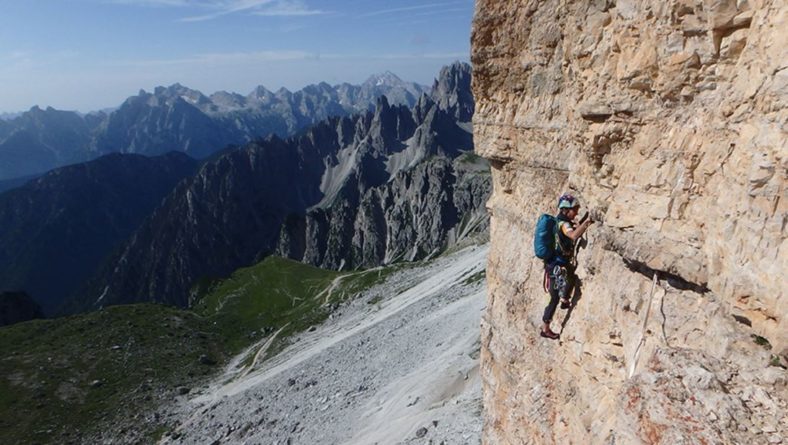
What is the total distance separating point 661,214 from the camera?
336 inches

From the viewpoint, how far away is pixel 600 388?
10.3 metres

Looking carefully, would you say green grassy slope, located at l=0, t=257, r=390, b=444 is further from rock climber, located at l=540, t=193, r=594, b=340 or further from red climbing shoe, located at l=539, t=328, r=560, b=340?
rock climber, located at l=540, t=193, r=594, b=340

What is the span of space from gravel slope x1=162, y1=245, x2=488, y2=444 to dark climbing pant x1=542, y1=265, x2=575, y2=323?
13.9 meters

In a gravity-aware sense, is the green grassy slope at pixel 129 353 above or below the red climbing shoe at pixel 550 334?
below

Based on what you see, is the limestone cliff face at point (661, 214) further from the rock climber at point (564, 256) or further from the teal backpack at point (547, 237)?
the teal backpack at point (547, 237)

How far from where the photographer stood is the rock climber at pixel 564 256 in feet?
36.8

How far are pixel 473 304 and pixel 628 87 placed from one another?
41498mm

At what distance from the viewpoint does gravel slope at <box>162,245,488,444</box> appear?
102 ft

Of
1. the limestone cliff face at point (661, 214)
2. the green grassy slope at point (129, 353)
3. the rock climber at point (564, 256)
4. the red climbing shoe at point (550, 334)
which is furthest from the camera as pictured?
the green grassy slope at point (129, 353)

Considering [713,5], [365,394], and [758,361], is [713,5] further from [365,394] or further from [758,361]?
[365,394]

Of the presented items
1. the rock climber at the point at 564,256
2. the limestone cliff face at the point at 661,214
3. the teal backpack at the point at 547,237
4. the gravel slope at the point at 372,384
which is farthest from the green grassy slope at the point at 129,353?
the teal backpack at the point at 547,237

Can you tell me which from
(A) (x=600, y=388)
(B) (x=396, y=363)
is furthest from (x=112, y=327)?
(A) (x=600, y=388)

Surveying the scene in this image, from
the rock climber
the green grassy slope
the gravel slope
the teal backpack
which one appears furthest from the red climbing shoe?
the green grassy slope

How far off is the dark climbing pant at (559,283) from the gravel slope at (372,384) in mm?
13906
